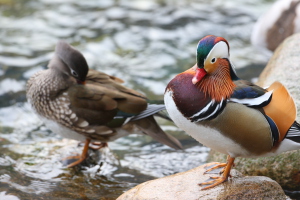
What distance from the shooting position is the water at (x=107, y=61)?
15.1 feet

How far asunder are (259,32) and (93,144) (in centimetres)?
417

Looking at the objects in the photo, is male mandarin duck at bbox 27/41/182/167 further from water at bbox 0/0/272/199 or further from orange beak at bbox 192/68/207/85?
orange beak at bbox 192/68/207/85

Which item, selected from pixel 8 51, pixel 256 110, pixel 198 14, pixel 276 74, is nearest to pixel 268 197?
pixel 256 110

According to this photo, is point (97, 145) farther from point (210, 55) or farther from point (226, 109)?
point (210, 55)

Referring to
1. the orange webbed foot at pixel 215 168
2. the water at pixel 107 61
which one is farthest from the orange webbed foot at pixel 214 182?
the water at pixel 107 61

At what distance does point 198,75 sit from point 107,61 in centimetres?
450

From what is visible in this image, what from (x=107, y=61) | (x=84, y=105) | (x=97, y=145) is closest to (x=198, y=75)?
(x=84, y=105)

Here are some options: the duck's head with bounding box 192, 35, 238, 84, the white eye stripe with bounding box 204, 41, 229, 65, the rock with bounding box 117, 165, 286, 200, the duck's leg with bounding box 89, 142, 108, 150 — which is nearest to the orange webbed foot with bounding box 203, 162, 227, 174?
the rock with bounding box 117, 165, 286, 200

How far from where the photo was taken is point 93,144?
5.15m

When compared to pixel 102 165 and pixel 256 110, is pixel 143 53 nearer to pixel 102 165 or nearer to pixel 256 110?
pixel 102 165

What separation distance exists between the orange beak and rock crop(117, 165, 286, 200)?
846 millimetres

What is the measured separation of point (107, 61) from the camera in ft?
24.7

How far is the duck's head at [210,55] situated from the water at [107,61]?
1620mm

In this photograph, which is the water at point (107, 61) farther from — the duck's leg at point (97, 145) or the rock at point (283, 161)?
the rock at point (283, 161)
